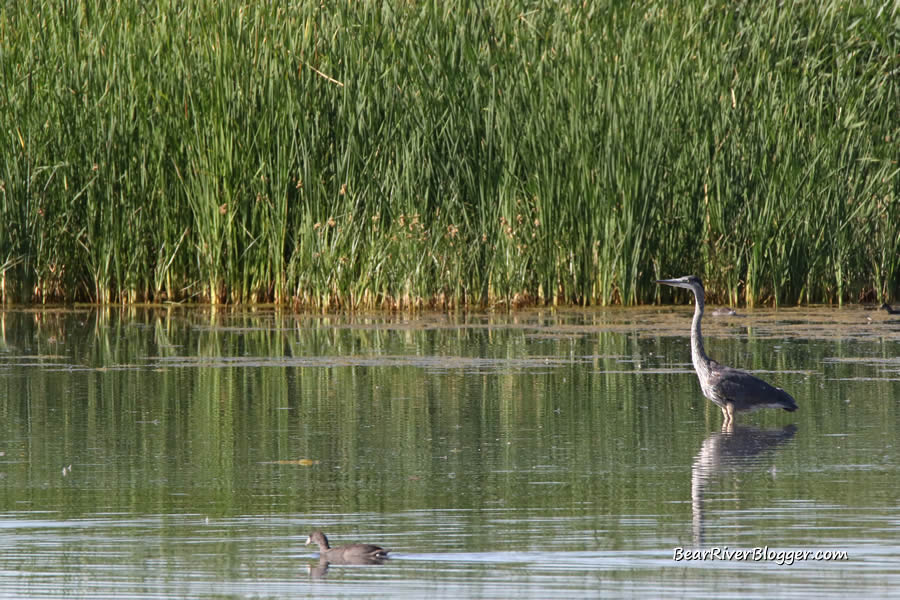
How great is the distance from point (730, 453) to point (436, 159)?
20.6ft

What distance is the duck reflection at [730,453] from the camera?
19.3ft

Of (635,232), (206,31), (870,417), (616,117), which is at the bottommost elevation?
(870,417)

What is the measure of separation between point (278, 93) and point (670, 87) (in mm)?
3136

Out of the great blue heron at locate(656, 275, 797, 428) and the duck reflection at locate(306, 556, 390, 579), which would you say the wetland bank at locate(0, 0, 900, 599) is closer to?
the great blue heron at locate(656, 275, 797, 428)

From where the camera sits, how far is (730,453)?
671cm

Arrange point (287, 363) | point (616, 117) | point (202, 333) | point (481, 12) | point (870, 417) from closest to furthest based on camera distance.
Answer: point (870, 417)
point (287, 363)
point (202, 333)
point (616, 117)
point (481, 12)

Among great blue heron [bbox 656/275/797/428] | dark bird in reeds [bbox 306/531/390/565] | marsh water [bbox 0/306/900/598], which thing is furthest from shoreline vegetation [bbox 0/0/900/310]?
dark bird in reeds [bbox 306/531/390/565]

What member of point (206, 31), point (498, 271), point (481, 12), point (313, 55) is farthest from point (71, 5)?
point (498, 271)

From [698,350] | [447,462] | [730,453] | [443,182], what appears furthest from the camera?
[443,182]

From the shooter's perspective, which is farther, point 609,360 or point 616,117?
point 616,117

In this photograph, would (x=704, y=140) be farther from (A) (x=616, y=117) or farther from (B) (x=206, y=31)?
(B) (x=206, y=31)

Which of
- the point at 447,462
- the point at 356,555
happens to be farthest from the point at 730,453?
the point at 356,555

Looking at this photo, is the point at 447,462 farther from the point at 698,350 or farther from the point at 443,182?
the point at 443,182

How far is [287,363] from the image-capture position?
9703 millimetres
